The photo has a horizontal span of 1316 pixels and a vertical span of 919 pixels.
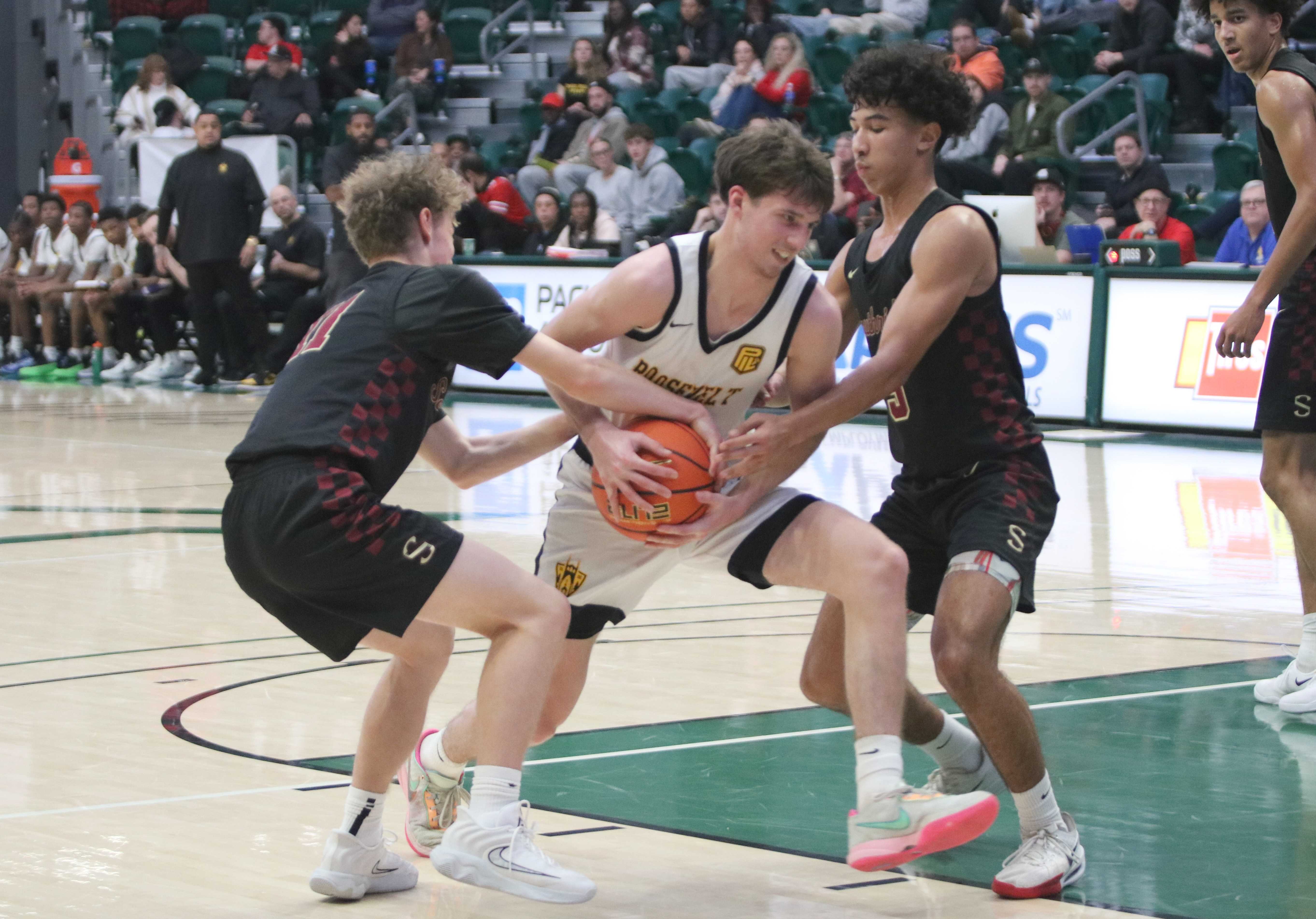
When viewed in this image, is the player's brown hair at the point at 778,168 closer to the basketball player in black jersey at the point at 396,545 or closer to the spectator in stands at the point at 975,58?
the basketball player in black jersey at the point at 396,545

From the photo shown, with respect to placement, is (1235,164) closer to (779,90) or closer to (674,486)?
(779,90)

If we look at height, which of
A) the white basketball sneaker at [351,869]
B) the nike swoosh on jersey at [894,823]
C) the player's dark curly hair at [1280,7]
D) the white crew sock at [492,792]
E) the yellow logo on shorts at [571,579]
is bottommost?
the white basketball sneaker at [351,869]

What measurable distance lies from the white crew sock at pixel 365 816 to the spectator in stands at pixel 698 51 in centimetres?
1495

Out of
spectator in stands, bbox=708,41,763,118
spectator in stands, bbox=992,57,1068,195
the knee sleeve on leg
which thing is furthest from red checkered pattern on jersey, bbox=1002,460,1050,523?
spectator in stands, bbox=708,41,763,118

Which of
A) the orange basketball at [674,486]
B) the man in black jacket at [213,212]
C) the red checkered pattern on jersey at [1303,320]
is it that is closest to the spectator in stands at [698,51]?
the man in black jacket at [213,212]

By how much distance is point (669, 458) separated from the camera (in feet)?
12.1

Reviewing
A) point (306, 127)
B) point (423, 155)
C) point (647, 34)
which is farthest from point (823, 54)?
point (423, 155)

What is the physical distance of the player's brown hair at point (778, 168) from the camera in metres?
3.72

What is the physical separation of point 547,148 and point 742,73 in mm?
2206

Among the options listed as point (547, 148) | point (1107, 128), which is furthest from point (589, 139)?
point (1107, 128)

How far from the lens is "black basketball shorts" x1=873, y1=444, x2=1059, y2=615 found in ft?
12.6

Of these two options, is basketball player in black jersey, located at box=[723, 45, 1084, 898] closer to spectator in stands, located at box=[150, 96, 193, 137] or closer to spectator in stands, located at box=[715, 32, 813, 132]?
spectator in stands, located at box=[715, 32, 813, 132]

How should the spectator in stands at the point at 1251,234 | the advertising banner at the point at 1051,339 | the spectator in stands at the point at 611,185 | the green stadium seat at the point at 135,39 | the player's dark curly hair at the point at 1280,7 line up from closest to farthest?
the player's dark curly hair at the point at 1280,7 < the spectator in stands at the point at 1251,234 < the advertising banner at the point at 1051,339 < the spectator in stands at the point at 611,185 < the green stadium seat at the point at 135,39

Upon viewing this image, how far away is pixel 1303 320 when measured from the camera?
513 centimetres
